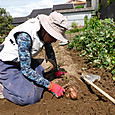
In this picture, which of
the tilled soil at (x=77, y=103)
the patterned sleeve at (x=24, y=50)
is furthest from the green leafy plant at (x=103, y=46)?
the patterned sleeve at (x=24, y=50)

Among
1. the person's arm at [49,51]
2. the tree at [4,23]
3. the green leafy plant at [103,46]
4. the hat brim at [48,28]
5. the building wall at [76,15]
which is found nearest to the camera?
the hat brim at [48,28]

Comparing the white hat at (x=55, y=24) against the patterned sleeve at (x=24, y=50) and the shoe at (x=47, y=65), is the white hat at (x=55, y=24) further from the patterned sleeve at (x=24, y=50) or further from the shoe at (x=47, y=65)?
Answer: the shoe at (x=47, y=65)

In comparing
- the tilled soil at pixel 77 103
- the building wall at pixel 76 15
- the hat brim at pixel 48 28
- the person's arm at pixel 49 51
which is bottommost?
the tilled soil at pixel 77 103

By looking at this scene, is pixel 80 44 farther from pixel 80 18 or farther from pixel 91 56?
pixel 80 18

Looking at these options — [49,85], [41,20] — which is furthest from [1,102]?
[41,20]

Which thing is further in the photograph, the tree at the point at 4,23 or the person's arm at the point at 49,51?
the tree at the point at 4,23

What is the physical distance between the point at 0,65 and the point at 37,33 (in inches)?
27.2

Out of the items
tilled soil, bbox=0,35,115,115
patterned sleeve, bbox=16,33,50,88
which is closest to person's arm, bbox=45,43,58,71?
tilled soil, bbox=0,35,115,115

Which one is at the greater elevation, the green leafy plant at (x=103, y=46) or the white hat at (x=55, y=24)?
the white hat at (x=55, y=24)

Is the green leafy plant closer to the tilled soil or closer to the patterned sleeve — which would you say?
the tilled soil

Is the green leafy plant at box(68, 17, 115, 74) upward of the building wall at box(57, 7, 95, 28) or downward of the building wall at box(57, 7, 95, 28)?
downward

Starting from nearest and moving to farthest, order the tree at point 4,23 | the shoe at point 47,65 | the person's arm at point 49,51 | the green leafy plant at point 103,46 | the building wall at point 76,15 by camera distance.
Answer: the shoe at point 47,65 < the person's arm at point 49,51 < the green leafy plant at point 103,46 < the tree at point 4,23 < the building wall at point 76,15

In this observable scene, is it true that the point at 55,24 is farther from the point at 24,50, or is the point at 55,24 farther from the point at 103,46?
the point at 103,46

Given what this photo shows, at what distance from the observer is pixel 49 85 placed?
5.91ft
